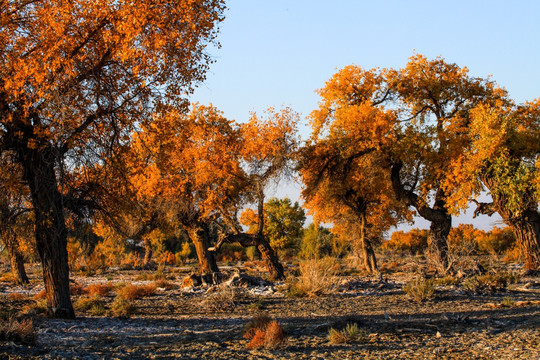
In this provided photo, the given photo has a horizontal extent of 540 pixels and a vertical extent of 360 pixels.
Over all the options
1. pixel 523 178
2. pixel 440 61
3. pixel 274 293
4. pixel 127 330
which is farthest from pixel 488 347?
pixel 440 61

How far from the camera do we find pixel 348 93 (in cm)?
2277

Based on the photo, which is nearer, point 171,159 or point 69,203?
point 69,203

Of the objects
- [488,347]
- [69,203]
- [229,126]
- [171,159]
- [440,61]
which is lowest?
[488,347]

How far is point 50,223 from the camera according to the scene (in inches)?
433

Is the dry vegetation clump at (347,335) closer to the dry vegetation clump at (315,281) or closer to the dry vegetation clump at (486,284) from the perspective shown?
the dry vegetation clump at (315,281)

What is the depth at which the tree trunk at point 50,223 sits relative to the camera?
11.2 metres

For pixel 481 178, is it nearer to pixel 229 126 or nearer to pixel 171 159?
pixel 229 126

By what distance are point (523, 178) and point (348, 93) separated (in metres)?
8.16

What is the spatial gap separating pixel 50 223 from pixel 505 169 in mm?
16811

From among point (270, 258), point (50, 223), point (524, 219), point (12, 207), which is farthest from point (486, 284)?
point (12, 207)

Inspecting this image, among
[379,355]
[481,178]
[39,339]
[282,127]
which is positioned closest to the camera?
[379,355]

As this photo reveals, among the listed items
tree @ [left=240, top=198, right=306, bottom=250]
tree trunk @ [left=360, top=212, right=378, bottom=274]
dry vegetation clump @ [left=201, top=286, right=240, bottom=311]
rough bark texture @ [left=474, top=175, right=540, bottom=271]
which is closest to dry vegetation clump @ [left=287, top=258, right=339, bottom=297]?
dry vegetation clump @ [left=201, top=286, right=240, bottom=311]

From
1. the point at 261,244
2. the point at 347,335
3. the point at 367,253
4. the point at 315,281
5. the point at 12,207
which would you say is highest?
the point at 12,207

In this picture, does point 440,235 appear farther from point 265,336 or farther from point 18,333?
point 18,333
